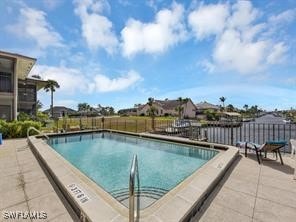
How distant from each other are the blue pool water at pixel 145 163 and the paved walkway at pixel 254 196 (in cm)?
136

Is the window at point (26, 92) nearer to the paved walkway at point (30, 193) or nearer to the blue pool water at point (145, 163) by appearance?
the blue pool water at point (145, 163)

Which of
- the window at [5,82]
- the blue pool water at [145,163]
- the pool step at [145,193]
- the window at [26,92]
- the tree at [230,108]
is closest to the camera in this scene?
the pool step at [145,193]

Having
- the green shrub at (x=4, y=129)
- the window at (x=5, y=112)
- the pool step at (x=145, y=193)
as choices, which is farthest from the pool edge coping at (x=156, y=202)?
the window at (x=5, y=112)

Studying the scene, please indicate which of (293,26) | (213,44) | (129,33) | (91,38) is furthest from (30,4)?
(293,26)

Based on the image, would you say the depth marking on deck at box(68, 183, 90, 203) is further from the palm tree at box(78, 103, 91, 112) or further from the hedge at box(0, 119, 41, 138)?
the palm tree at box(78, 103, 91, 112)

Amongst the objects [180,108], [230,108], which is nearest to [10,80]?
[180,108]

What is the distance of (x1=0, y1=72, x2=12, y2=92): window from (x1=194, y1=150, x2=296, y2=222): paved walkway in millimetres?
19427

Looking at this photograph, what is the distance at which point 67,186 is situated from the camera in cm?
355

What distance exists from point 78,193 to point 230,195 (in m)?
2.82

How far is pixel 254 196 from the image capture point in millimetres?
3580

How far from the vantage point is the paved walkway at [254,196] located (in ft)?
9.67

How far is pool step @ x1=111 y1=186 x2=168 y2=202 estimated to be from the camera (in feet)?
13.8

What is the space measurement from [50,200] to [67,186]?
0.34m

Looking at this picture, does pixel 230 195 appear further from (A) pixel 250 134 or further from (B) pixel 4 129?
(A) pixel 250 134
